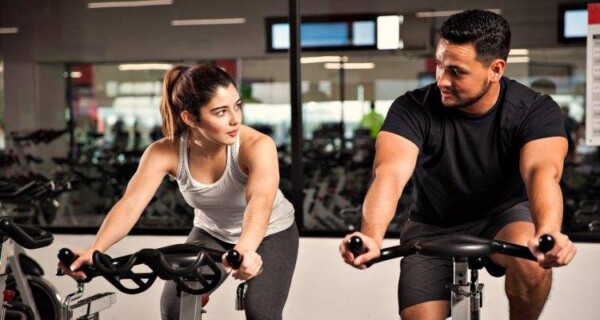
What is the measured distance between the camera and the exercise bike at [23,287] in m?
3.55

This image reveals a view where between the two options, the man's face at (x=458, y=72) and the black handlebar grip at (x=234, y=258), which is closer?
the black handlebar grip at (x=234, y=258)

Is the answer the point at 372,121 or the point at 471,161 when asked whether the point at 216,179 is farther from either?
the point at 372,121

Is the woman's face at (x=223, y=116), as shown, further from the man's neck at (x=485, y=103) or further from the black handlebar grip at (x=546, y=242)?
the black handlebar grip at (x=546, y=242)

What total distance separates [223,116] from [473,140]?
706 millimetres

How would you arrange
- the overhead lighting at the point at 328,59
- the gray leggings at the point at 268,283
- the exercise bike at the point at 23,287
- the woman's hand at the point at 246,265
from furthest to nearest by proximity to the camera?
the overhead lighting at the point at 328,59 → the exercise bike at the point at 23,287 → the gray leggings at the point at 268,283 → the woman's hand at the point at 246,265

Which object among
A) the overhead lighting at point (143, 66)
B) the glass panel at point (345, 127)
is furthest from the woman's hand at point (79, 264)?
the overhead lighting at point (143, 66)

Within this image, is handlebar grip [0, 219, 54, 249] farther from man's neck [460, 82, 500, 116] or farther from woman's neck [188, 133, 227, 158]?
man's neck [460, 82, 500, 116]

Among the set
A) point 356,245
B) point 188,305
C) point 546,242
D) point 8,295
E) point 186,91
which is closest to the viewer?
point 546,242

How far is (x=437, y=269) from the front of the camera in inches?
110

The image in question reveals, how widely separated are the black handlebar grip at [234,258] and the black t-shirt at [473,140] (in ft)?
2.06

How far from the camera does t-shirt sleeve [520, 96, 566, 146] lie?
2.69 metres

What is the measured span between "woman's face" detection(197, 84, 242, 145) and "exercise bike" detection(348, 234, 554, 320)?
2.23ft

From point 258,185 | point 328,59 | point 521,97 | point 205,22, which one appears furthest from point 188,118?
point 205,22

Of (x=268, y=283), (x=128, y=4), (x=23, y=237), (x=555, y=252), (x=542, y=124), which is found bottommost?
(x=268, y=283)
